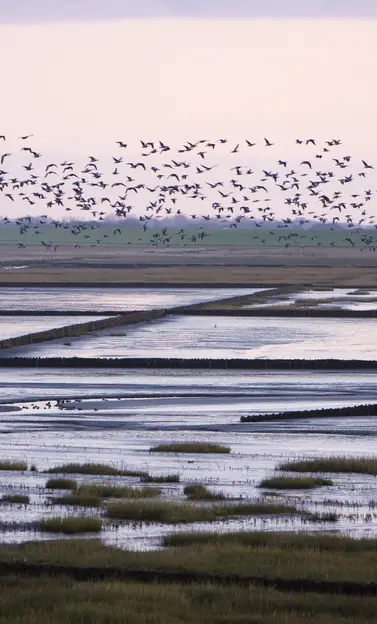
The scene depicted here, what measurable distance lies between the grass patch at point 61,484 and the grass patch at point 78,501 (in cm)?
106

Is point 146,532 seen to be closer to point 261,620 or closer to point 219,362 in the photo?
point 261,620

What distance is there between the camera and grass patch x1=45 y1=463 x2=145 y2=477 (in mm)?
28953

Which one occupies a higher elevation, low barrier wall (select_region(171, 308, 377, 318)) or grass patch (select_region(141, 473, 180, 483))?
low barrier wall (select_region(171, 308, 377, 318))

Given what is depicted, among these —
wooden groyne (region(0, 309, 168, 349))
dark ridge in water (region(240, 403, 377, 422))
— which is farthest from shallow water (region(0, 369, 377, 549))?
wooden groyne (region(0, 309, 168, 349))

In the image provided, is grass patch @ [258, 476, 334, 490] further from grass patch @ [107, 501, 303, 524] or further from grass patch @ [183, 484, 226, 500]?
grass patch @ [107, 501, 303, 524]

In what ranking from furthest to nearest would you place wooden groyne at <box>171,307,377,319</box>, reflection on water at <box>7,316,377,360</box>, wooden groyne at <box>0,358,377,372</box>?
wooden groyne at <box>171,307,377,319</box>, reflection on water at <box>7,316,377,360</box>, wooden groyne at <box>0,358,377,372</box>

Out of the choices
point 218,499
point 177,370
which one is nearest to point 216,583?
point 218,499

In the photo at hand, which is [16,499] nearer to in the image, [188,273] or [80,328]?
[80,328]

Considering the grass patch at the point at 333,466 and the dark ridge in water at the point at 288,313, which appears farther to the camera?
the dark ridge in water at the point at 288,313

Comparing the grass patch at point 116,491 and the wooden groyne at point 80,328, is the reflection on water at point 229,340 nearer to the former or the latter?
the wooden groyne at point 80,328

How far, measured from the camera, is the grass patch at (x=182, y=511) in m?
24.1

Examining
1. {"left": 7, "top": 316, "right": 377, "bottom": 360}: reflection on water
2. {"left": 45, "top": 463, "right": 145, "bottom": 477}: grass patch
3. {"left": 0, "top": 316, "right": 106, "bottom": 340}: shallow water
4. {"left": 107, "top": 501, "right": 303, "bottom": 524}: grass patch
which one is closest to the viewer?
{"left": 107, "top": 501, "right": 303, "bottom": 524}: grass patch

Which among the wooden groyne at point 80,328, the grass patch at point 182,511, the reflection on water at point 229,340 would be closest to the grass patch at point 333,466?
the grass patch at point 182,511

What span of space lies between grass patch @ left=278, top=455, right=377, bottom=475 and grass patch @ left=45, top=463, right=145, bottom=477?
312 centimetres
